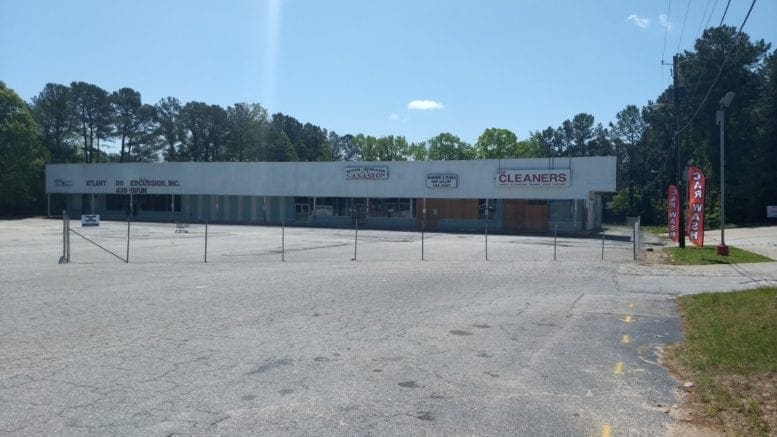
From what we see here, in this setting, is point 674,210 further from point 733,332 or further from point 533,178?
point 733,332

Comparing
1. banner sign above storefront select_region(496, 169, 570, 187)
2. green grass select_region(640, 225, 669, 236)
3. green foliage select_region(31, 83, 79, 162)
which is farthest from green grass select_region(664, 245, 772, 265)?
green foliage select_region(31, 83, 79, 162)

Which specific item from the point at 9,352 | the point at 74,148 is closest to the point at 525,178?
the point at 9,352

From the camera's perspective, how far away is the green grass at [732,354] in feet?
18.7

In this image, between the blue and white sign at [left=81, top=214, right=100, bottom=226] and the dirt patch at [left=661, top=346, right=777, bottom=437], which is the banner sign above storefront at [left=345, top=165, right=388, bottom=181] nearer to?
the blue and white sign at [left=81, top=214, right=100, bottom=226]

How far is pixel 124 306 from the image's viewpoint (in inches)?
436

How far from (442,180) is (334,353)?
143 ft

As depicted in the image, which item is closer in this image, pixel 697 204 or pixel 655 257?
pixel 697 204

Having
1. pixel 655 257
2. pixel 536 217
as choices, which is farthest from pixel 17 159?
pixel 655 257

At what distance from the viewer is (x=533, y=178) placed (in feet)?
156

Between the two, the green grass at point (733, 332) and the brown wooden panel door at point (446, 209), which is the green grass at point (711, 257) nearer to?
the green grass at point (733, 332)

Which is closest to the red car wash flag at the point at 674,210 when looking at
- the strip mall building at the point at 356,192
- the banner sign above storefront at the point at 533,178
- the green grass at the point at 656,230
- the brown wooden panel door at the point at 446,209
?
the strip mall building at the point at 356,192

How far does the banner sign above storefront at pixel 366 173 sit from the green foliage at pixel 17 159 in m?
36.3

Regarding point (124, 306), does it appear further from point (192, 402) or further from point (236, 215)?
point (236, 215)

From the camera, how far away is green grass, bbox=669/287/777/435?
570cm
